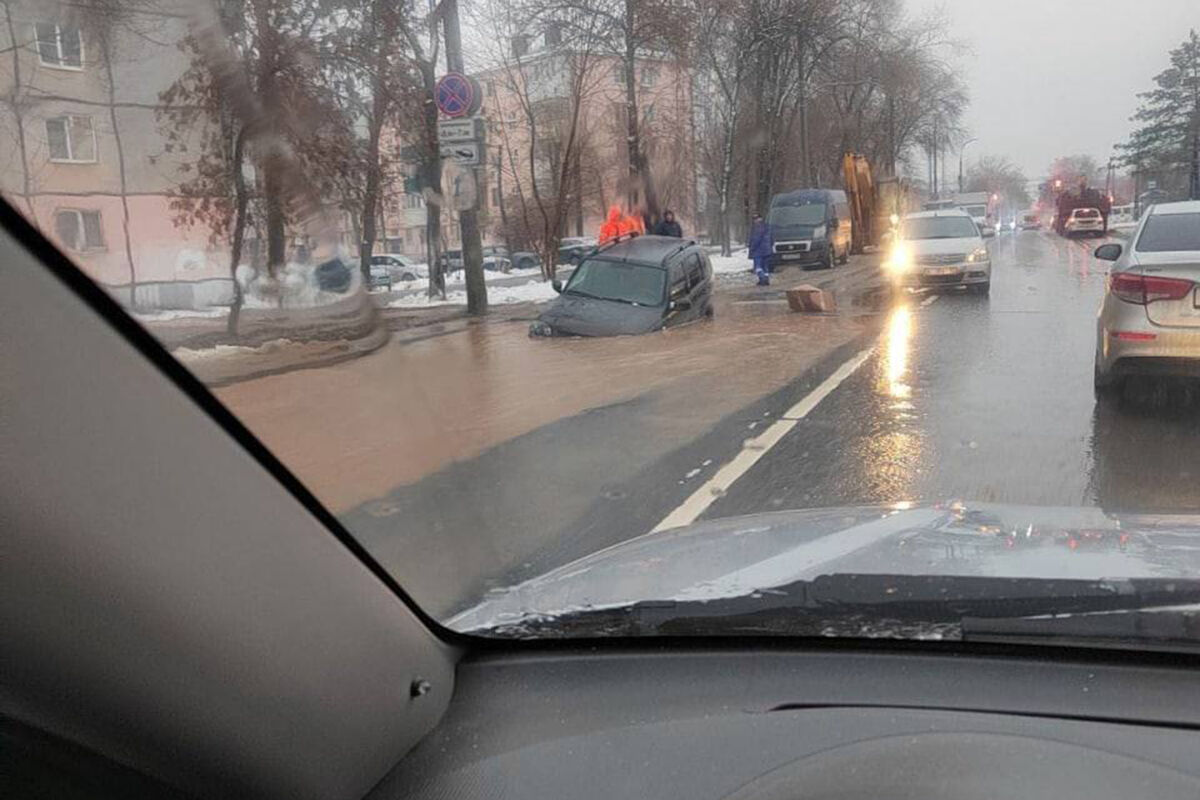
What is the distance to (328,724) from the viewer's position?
1982 millimetres

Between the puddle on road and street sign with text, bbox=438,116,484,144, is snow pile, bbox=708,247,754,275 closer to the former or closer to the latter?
the puddle on road

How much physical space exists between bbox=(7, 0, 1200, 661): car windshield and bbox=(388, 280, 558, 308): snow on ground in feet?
0.44

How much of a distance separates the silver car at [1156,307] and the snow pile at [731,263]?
23.4 m

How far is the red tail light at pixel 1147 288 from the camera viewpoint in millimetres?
7316

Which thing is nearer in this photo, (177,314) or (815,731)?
(815,731)

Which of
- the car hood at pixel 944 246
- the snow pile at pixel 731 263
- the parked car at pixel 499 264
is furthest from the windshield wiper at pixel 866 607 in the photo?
the snow pile at pixel 731 263

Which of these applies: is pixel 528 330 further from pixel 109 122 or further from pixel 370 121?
pixel 109 122

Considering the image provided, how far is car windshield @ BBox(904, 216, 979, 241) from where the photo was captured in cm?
2103

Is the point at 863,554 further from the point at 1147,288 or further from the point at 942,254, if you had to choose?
the point at 942,254

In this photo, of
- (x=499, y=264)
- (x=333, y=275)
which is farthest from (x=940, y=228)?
(x=333, y=275)

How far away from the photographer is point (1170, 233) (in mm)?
7926

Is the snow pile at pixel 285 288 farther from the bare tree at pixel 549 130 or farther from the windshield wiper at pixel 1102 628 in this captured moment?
the bare tree at pixel 549 130

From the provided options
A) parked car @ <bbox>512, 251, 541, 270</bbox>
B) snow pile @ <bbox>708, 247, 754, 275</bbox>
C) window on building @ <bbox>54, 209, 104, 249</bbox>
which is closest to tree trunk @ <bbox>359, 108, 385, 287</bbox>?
window on building @ <bbox>54, 209, 104, 249</bbox>

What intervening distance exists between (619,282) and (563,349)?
202 centimetres
